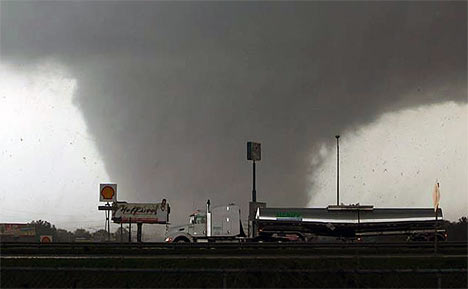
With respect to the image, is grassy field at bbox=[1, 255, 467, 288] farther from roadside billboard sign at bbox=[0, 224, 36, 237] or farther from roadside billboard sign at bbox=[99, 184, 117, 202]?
roadside billboard sign at bbox=[0, 224, 36, 237]

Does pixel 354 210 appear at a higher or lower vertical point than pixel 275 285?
higher

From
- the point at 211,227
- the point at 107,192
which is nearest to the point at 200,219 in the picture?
the point at 211,227

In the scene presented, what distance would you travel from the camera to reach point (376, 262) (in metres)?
19.1

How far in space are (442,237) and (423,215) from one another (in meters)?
1.80

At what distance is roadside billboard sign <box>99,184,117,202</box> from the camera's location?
42438 mm

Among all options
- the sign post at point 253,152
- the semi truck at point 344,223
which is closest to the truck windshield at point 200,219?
the semi truck at point 344,223

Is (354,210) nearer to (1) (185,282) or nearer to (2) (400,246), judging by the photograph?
(2) (400,246)

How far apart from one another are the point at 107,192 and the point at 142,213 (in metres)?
8.80

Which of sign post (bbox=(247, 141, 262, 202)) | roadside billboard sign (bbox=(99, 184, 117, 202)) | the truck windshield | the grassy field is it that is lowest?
the grassy field

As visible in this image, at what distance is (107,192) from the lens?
42.8 meters

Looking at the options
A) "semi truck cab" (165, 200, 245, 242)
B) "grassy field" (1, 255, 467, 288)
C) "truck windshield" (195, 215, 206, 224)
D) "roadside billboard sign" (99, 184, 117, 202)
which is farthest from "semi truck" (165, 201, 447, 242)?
"grassy field" (1, 255, 467, 288)

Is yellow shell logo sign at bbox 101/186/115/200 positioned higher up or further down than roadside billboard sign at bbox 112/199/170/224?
higher up

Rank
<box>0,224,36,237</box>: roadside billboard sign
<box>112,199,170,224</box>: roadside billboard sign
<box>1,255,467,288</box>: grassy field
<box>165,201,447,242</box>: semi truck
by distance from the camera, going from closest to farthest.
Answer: <box>1,255,467,288</box>: grassy field
<box>165,201,447,242</box>: semi truck
<box>112,199,170,224</box>: roadside billboard sign
<box>0,224,36,237</box>: roadside billboard sign

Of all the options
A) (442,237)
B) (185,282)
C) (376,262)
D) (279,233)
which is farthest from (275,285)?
(442,237)
